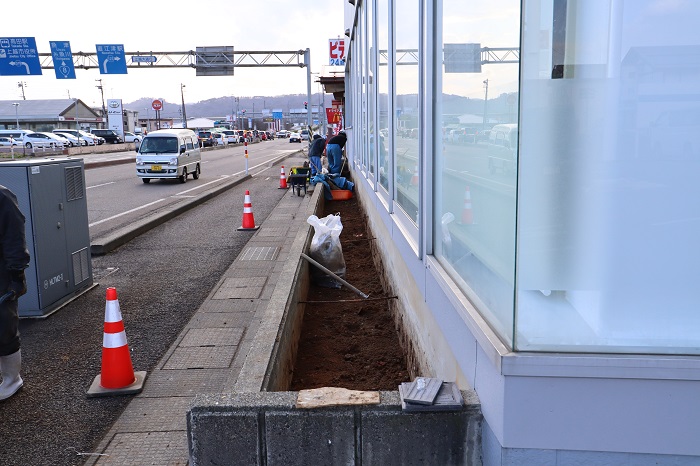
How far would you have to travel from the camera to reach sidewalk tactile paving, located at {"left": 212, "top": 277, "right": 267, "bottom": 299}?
742cm

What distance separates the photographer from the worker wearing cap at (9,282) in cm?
478

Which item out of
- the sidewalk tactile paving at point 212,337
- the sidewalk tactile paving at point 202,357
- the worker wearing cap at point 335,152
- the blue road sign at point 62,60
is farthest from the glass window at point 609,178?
the blue road sign at point 62,60

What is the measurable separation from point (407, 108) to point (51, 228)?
411cm

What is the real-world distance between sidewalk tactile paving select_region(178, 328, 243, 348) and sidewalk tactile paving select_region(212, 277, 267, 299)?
1.19 m

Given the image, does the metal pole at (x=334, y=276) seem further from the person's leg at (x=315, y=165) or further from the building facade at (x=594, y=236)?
the person's leg at (x=315, y=165)

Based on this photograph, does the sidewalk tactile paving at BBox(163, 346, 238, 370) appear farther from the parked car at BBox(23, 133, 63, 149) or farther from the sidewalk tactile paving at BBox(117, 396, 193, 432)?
the parked car at BBox(23, 133, 63, 149)

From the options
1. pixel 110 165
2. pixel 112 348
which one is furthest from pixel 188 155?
pixel 112 348

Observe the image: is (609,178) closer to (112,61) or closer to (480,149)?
(480,149)

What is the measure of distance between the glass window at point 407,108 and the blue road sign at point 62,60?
118 feet

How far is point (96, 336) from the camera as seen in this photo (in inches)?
245

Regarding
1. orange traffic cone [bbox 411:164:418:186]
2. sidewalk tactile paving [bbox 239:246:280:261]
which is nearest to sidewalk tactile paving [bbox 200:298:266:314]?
sidewalk tactile paving [bbox 239:246:280:261]

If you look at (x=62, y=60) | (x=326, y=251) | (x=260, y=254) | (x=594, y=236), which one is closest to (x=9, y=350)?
(x=326, y=251)

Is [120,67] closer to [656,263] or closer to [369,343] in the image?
[369,343]

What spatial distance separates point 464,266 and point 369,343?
3003 millimetres
